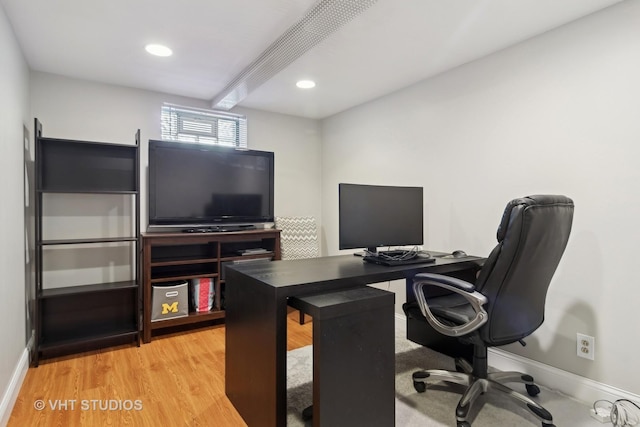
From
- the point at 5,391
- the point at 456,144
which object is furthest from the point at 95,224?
the point at 456,144

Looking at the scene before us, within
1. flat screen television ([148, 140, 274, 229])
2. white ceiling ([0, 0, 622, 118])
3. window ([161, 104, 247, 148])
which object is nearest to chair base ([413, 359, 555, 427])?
white ceiling ([0, 0, 622, 118])

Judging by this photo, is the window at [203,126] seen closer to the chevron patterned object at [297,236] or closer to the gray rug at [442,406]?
the chevron patterned object at [297,236]

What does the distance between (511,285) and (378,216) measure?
0.91 meters

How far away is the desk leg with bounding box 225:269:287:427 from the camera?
5.09ft

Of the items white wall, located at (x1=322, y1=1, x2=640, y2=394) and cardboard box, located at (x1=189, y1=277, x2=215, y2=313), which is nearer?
white wall, located at (x1=322, y1=1, x2=640, y2=394)

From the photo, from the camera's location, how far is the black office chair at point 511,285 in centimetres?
162

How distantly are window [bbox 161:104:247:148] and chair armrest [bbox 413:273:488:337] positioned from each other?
2.76 m

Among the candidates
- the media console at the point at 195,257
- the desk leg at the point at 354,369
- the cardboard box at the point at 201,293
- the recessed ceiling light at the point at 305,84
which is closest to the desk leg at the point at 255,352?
the desk leg at the point at 354,369

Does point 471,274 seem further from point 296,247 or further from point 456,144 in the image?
point 296,247

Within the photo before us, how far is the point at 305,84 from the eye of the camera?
10.5 feet

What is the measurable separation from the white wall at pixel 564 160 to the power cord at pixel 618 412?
92 millimetres

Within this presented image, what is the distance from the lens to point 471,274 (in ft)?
8.60

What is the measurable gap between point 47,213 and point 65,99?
1013mm

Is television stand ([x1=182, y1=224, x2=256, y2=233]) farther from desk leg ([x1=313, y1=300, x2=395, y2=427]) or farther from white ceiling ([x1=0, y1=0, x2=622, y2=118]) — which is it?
desk leg ([x1=313, y1=300, x2=395, y2=427])
